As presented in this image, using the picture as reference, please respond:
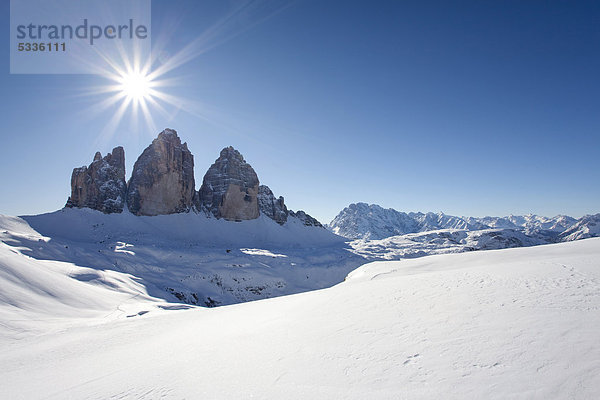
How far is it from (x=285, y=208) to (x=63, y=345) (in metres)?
90.6

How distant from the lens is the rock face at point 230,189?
7994cm

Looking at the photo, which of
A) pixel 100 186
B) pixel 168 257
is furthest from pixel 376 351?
pixel 100 186

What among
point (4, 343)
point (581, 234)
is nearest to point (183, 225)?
point (4, 343)

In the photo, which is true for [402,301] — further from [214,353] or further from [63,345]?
[63,345]

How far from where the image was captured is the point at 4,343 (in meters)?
8.23

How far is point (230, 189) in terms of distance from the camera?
8069cm

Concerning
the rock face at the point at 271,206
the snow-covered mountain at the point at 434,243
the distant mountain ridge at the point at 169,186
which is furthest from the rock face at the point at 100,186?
the snow-covered mountain at the point at 434,243

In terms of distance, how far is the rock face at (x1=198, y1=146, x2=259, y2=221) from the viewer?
79.9 m

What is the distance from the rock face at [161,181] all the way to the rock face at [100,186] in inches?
130

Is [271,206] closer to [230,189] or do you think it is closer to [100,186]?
[230,189]

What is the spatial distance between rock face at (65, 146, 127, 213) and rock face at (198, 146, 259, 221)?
21.6m

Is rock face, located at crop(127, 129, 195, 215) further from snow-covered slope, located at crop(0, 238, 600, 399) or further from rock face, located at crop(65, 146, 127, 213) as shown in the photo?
snow-covered slope, located at crop(0, 238, 600, 399)

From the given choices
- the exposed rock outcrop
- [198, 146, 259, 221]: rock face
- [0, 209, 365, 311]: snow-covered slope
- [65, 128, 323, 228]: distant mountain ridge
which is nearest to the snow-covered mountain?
[0, 209, 365, 311]: snow-covered slope

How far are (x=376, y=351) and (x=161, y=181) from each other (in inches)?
2990
